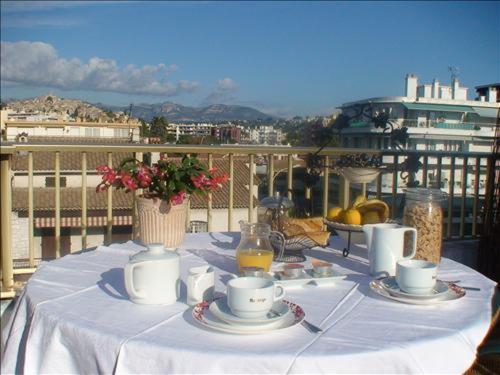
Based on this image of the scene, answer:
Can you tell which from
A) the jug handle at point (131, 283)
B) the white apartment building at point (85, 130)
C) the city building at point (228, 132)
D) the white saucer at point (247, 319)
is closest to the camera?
the white saucer at point (247, 319)

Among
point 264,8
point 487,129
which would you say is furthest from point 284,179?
point 264,8

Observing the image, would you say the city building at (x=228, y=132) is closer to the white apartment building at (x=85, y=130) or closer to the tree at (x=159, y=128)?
the tree at (x=159, y=128)

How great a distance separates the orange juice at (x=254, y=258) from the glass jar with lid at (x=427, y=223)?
18.8 inches

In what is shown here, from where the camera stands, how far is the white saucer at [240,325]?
1.01m

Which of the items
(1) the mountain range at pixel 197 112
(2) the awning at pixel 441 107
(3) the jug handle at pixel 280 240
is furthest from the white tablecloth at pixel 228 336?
(2) the awning at pixel 441 107

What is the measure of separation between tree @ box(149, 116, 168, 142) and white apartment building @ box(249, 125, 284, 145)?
65 cm

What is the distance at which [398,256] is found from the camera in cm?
147

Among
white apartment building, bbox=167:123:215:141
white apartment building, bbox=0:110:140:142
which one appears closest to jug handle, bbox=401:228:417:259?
white apartment building, bbox=167:123:215:141

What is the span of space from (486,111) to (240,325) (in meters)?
3.95

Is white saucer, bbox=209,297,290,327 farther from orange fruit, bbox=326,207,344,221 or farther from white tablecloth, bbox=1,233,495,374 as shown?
orange fruit, bbox=326,207,344,221

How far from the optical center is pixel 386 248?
1.47 meters

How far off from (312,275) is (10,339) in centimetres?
80

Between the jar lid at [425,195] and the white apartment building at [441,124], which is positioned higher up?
the white apartment building at [441,124]

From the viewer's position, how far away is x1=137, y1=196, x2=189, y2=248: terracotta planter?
183 cm
